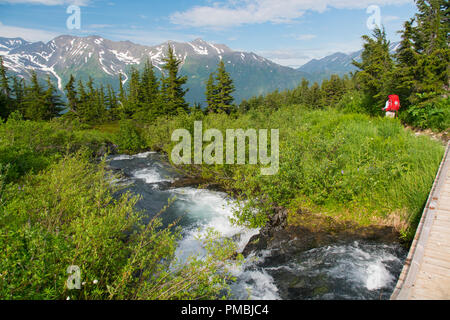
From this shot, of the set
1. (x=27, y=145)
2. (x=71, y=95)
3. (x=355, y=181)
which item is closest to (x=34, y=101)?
(x=71, y=95)

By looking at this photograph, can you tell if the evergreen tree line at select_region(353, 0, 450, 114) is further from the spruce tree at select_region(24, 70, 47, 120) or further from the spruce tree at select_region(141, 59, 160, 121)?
the spruce tree at select_region(24, 70, 47, 120)

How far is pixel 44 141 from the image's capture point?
1645cm

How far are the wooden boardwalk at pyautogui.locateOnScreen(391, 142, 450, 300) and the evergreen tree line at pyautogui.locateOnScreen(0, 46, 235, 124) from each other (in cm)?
2859

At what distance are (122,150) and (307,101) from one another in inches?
2303

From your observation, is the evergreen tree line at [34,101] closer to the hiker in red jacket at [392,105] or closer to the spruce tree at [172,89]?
the spruce tree at [172,89]

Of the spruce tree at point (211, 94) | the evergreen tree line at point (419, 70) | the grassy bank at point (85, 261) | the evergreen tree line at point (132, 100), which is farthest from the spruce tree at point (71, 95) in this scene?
the evergreen tree line at point (419, 70)

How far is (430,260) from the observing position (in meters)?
4.06

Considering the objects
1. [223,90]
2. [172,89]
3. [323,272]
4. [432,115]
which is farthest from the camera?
[223,90]

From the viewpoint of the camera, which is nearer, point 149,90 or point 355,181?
point 355,181

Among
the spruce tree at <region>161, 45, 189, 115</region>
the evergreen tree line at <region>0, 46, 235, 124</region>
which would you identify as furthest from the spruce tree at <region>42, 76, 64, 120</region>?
the spruce tree at <region>161, 45, 189, 115</region>

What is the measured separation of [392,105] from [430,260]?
40.6ft

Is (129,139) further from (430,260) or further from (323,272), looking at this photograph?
(430,260)

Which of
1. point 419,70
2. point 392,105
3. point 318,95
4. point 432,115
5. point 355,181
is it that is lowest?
point 355,181
